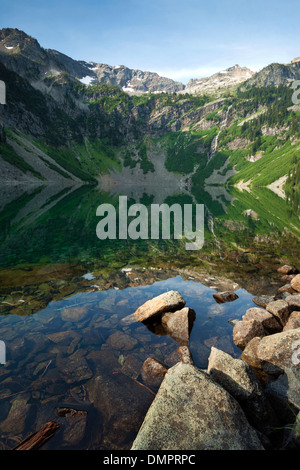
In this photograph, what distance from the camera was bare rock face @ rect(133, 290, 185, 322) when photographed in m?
13.6

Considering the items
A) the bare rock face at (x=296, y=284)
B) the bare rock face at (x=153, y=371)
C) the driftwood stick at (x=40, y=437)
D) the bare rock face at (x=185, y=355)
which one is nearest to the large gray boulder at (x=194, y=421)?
the bare rock face at (x=153, y=371)

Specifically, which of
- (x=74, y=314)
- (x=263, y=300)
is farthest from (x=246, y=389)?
(x=263, y=300)

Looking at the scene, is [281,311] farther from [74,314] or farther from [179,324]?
[74,314]

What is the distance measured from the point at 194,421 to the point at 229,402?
1.20 m

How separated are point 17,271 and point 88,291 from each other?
8071 millimetres

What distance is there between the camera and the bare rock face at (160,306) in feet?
44.6

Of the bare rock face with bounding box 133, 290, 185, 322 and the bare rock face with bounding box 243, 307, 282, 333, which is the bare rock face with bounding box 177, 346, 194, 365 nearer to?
the bare rock face with bounding box 133, 290, 185, 322

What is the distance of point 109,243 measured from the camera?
30.8m

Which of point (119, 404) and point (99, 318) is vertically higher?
point (119, 404)

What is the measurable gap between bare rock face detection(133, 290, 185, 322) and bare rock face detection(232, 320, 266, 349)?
368 centimetres

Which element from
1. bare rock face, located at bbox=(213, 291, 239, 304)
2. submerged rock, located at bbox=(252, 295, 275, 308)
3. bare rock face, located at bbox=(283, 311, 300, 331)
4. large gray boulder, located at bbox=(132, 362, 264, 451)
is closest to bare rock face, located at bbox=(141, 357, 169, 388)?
large gray boulder, located at bbox=(132, 362, 264, 451)

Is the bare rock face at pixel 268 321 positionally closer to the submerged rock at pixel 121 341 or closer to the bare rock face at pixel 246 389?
the bare rock face at pixel 246 389

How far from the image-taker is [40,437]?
6504 millimetres

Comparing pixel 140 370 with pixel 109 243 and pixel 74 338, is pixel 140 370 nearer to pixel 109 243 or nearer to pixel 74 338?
pixel 74 338
